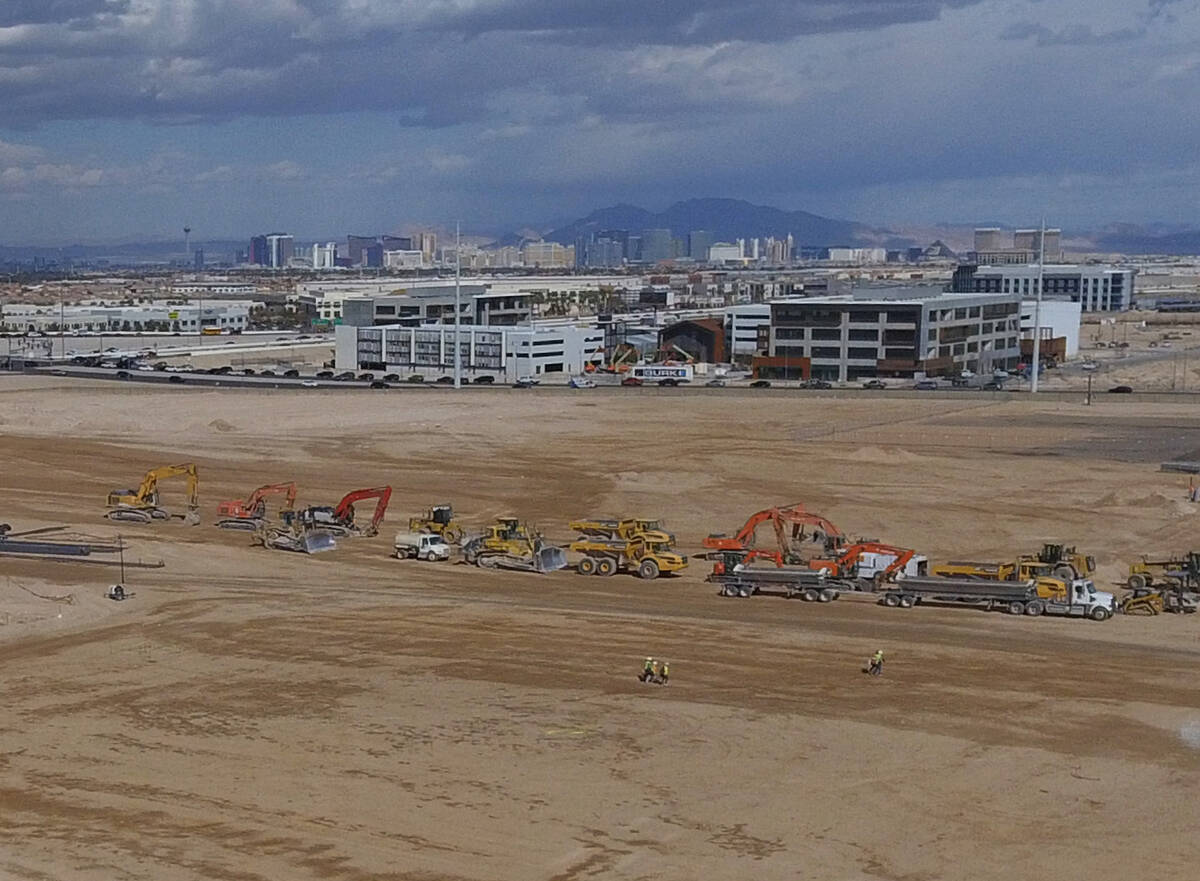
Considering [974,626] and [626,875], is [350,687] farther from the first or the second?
[974,626]

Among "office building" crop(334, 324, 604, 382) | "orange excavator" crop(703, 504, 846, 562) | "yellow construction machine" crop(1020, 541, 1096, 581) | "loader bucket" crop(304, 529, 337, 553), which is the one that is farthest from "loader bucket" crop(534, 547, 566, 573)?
"office building" crop(334, 324, 604, 382)

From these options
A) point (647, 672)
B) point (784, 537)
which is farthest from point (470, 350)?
point (647, 672)

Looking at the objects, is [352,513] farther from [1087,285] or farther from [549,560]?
[1087,285]

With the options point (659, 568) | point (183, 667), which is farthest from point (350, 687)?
point (659, 568)

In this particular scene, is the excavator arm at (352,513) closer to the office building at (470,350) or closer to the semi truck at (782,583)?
the semi truck at (782,583)

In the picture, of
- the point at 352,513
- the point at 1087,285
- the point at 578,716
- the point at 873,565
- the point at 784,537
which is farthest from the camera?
the point at 1087,285

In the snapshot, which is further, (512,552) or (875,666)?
→ (512,552)

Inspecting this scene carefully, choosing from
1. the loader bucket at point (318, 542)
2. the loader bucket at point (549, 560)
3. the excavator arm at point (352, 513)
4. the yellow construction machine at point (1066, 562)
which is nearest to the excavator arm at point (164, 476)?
the excavator arm at point (352, 513)

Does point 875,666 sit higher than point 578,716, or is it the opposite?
point 875,666
